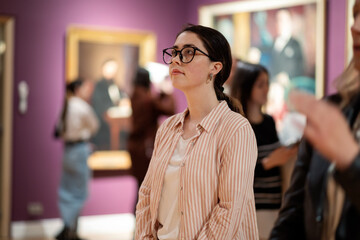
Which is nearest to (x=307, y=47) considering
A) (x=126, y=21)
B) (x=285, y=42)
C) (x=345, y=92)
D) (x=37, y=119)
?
(x=285, y=42)

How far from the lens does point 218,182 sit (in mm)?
1925

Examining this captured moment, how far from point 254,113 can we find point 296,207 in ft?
6.11

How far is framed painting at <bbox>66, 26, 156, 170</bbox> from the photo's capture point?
676 centimetres

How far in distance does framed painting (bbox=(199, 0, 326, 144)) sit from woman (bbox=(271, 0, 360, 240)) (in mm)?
3463

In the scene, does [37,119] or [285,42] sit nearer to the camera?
[285,42]

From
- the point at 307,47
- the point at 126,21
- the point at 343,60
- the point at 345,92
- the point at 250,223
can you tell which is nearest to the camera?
the point at 345,92

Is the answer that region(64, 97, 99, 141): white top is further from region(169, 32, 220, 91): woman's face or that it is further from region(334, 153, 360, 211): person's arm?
region(334, 153, 360, 211): person's arm

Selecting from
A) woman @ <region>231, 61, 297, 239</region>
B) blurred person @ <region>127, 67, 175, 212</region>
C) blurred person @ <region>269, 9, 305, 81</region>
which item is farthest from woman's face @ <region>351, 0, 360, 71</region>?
blurred person @ <region>269, 9, 305, 81</region>

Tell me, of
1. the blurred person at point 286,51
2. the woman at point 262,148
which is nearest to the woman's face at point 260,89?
the woman at point 262,148

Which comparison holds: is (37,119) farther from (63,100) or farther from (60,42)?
(60,42)

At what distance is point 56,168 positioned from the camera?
6.54 meters

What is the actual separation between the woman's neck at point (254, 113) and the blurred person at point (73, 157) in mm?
3304

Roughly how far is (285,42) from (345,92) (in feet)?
13.9

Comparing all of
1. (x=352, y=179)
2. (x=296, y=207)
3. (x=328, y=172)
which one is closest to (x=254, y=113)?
(x=296, y=207)
